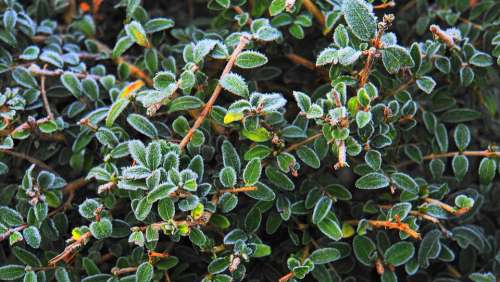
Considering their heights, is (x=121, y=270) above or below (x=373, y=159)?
below

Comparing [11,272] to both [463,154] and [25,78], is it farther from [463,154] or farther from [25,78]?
[463,154]

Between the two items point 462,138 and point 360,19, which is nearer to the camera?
point 360,19

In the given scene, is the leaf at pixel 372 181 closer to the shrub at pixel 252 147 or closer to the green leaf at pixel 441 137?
the shrub at pixel 252 147

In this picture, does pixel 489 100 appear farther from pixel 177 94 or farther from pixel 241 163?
pixel 177 94

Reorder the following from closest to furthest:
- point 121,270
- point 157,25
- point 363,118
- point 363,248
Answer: point 363,118, point 121,270, point 363,248, point 157,25

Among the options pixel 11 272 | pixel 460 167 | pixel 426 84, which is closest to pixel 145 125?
pixel 11 272

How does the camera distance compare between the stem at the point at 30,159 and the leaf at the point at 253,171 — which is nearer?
the leaf at the point at 253,171

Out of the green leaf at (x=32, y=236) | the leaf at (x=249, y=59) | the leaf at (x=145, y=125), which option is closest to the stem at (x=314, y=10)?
the leaf at (x=249, y=59)

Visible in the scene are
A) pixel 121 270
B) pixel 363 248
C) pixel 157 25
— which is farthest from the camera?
pixel 157 25
